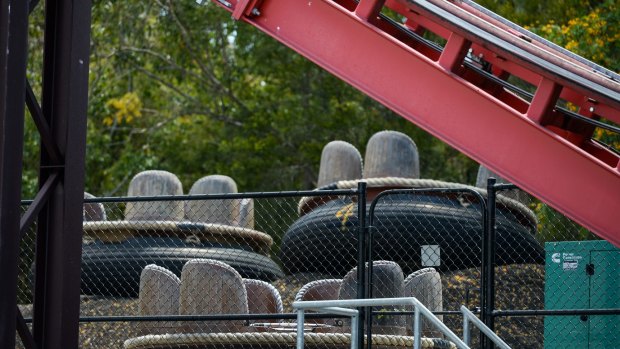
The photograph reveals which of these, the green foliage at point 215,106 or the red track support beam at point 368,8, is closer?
the red track support beam at point 368,8

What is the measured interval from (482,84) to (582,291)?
2854mm

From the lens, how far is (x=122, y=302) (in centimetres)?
1259

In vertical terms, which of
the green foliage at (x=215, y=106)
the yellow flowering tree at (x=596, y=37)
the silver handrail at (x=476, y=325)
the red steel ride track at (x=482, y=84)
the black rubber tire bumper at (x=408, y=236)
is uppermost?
the yellow flowering tree at (x=596, y=37)

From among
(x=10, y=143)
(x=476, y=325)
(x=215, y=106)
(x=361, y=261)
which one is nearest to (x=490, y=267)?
(x=361, y=261)

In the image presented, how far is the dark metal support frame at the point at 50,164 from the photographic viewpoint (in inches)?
245

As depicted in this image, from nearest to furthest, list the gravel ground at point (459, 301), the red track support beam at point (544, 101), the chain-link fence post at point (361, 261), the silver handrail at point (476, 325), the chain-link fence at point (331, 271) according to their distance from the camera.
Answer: the red track support beam at point (544, 101), the silver handrail at point (476, 325), the chain-link fence post at point (361, 261), the chain-link fence at point (331, 271), the gravel ground at point (459, 301)

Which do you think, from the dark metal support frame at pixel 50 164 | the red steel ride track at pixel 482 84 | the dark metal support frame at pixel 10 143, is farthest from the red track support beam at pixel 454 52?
the dark metal support frame at pixel 10 143

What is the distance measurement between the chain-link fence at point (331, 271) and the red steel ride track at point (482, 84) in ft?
5.14

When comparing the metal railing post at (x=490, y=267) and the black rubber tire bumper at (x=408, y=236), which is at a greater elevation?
the metal railing post at (x=490, y=267)

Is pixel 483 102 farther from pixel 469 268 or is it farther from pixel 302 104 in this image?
pixel 302 104

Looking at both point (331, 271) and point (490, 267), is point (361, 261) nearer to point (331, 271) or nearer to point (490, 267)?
point (490, 267)

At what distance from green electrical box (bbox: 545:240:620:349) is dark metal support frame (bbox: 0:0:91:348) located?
16.1 ft

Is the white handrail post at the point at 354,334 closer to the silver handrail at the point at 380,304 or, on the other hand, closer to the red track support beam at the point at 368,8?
the silver handrail at the point at 380,304

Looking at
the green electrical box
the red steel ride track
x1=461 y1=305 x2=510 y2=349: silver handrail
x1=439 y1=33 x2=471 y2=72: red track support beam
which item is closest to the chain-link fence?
the green electrical box
